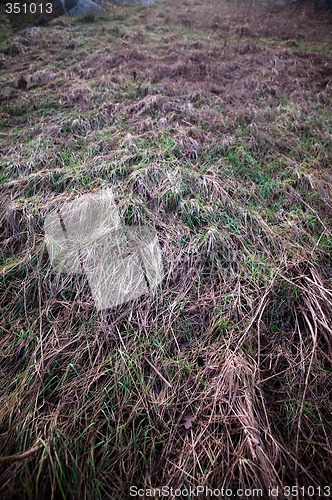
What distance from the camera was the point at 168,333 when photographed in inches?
70.7

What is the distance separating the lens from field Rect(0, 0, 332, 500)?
53.9 inches

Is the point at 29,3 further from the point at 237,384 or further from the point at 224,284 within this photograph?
the point at 237,384

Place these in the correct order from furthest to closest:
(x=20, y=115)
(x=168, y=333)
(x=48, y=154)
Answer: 1. (x=20, y=115)
2. (x=48, y=154)
3. (x=168, y=333)

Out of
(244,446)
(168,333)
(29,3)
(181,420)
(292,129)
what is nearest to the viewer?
(244,446)

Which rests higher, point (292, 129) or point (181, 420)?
point (292, 129)

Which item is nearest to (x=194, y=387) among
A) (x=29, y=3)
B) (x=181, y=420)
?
(x=181, y=420)

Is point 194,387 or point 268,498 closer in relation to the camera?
point 268,498

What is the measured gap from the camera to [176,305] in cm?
193

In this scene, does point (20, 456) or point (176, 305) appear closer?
point (20, 456)

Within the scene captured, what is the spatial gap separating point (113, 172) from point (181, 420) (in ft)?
7.29

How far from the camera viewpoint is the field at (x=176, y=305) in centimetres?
137

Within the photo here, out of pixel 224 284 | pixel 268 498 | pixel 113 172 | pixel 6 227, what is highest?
pixel 113 172

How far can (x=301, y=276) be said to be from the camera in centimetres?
200

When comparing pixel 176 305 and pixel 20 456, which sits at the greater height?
pixel 176 305
